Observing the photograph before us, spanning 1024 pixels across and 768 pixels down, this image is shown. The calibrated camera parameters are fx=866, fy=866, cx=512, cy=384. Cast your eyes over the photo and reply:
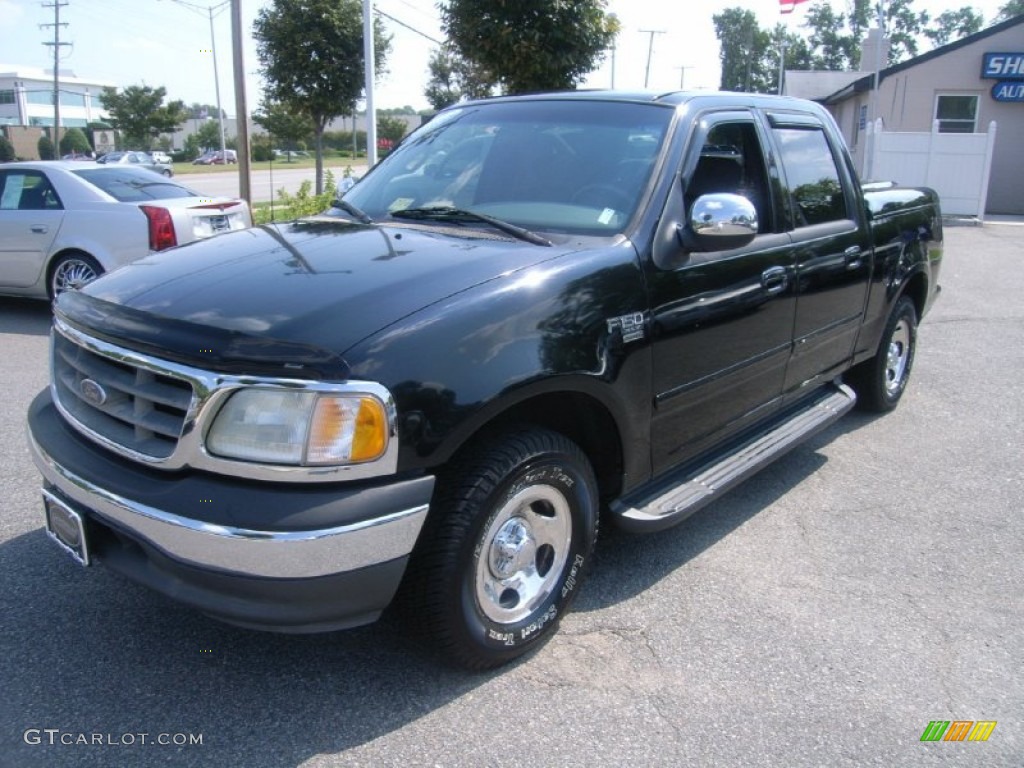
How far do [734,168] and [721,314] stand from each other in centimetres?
80

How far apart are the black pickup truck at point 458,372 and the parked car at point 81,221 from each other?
476cm

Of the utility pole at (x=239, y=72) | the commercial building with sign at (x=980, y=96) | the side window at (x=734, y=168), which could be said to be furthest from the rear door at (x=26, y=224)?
→ the commercial building with sign at (x=980, y=96)

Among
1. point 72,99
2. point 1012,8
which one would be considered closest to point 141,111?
point 72,99

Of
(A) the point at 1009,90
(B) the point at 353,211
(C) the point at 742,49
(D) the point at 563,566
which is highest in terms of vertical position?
(C) the point at 742,49

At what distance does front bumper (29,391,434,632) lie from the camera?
7.46 feet

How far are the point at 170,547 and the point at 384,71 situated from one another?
21475 mm

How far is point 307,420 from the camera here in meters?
2.33

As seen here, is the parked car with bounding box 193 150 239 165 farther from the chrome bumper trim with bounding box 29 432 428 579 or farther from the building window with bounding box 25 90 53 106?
the chrome bumper trim with bounding box 29 432 428 579

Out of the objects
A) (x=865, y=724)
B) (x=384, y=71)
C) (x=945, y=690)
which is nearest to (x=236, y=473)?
(x=865, y=724)

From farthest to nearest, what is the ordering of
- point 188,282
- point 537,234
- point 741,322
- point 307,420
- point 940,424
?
point 940,424
point 741,322
point 537,234
point 188,282
point 307,420

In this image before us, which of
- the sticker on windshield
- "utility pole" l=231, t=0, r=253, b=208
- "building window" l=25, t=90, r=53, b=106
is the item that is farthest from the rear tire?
"building window" l=25, t=90, r=53, b=106

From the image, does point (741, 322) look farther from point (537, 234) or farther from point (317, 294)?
point (317, 294)

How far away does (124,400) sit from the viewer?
8.78ft

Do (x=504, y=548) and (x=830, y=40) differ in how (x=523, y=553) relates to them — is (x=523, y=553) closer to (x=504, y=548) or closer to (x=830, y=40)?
(x=504, y=548)
